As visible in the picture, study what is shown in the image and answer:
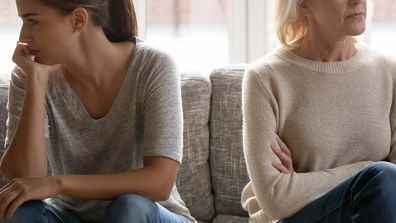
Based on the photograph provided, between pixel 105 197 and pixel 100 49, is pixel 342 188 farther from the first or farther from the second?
pixel 100 49

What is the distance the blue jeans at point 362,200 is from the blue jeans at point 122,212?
362 mm

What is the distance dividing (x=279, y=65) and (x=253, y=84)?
10 centimetres

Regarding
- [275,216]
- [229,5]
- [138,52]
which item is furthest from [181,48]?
[275,216]

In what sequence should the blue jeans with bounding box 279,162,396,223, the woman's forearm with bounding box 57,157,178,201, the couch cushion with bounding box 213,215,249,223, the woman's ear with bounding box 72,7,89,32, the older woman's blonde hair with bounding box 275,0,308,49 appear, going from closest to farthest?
the blue jeans with bounding box 279,162,396,223 < the woman's forearm with bounding box 57,157,178,201 < the woman's ear with bounding box 72,7,89,32 < the older woman's blonde hair with bounding box 275,0,308,49 < the couch cushion with bounding box 213,215,249,223

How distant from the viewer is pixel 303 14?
6.81ft

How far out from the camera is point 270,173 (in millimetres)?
1963

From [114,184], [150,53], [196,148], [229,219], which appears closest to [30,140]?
[114,184]

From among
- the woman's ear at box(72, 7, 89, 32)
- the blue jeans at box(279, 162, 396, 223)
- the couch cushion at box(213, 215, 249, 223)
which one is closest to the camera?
the blue jeans at box(279, 162, 396, 223)

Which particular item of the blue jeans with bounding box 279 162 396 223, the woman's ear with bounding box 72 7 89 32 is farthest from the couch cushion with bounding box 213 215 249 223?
the woman's ear with bounding box 72 7 89 32

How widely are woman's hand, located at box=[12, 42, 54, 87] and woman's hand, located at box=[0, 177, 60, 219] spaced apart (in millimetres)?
299

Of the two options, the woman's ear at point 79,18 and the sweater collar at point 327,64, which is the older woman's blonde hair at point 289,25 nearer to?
the sweater collar at point 327,64

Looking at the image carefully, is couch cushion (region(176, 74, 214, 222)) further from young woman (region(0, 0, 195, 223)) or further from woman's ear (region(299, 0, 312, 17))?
woman's ear (region(299, 0, 312, 17))

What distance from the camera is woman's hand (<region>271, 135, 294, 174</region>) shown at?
1.97 meters

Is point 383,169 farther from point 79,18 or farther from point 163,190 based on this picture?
point 79,18
